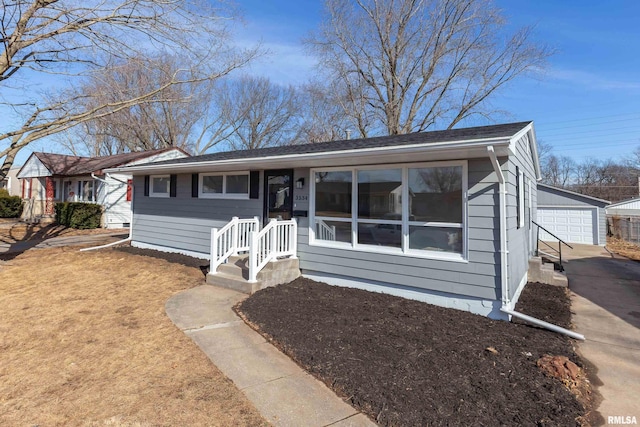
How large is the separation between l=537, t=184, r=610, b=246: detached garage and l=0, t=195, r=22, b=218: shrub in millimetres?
29191

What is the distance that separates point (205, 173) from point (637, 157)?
46.2 metres

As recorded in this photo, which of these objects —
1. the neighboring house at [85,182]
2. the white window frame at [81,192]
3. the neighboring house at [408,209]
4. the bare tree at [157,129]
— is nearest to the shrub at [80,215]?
the neighboring house at [85,182]

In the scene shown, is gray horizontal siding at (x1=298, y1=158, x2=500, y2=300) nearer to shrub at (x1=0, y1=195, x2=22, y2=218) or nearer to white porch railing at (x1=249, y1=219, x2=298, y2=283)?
white porch railing at (x1=249, y1=219, x2=298, y2=283)

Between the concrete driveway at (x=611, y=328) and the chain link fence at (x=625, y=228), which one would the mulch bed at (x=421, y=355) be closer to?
the concrete driveway at (x=611, y=328)

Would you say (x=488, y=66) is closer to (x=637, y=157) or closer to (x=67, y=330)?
(x=67, y=330)

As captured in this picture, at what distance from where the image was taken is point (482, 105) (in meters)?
17.6

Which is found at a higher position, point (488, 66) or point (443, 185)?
point (488, 66)

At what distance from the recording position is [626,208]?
21391mm

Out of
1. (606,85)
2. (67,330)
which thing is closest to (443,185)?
(67,330)

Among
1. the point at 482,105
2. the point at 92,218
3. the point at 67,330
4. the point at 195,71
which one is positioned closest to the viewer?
the point at 67,330

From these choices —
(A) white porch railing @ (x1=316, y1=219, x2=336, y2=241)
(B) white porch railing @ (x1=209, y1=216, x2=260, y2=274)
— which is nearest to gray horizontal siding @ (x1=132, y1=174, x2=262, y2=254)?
(B) white porch railing @ (x1=209, y1=216, x2=260, y2=274)

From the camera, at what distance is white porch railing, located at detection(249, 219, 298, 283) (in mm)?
5534

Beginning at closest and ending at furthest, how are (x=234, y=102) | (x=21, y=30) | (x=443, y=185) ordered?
(x=443, y=185) → (x=21, y=30) → (x=234, y=102)

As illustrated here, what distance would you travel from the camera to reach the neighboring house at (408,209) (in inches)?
176
